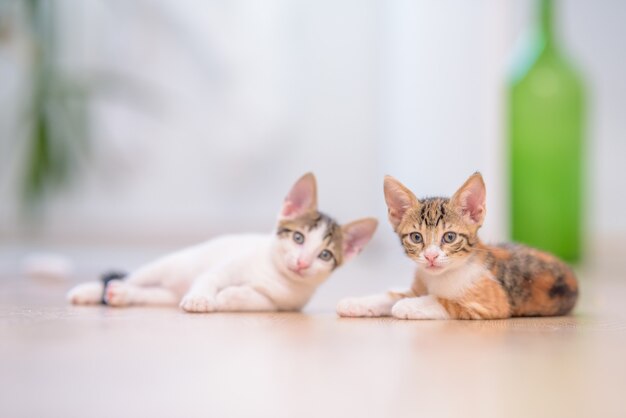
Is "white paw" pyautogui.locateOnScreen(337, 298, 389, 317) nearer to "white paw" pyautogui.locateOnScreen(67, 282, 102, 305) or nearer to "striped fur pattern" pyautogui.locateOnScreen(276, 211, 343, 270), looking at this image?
"striped fur pattern" pyautogui.locateOnScreen(276, 211, 343, 270)

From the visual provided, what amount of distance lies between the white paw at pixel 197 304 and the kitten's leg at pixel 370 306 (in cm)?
25

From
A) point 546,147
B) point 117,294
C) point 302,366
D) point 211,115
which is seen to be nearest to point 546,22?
point 546,147

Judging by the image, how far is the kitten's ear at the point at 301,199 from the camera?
1471mm

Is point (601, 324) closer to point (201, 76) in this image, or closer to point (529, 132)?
point (529, 132)

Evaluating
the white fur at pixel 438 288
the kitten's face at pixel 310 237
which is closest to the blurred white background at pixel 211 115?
the kitten's face at pixel 310 237

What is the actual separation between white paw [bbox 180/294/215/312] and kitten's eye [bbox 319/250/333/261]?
23 cm

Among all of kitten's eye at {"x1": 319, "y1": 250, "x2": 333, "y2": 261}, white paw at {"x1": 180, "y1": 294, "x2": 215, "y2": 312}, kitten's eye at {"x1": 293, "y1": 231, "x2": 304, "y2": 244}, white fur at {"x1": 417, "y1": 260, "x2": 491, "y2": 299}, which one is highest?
kitten's eye at {"x1": 293, "y1": 231, "x2": 304, "y2": 244}

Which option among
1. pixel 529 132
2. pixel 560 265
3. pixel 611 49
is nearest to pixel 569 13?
pixel 611 49

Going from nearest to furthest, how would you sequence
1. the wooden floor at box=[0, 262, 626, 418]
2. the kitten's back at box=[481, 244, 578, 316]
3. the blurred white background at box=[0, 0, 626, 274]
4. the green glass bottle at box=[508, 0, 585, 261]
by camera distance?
the wooden floor at box=[0, 262, 626, 418] → the kitten's back at box=[481, 244, 578, 316] → the green glass bottle at box=[508, 0, 585, 261] → the blurred white background at box=[0, 0, 626, 274]

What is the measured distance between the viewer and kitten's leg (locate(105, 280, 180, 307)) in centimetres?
157

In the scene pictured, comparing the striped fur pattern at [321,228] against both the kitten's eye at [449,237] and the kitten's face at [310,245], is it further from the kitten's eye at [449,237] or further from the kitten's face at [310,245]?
the kitten's eye at [449,237]

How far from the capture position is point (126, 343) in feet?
3.57

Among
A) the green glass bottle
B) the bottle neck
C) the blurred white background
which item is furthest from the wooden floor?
the blurred white background

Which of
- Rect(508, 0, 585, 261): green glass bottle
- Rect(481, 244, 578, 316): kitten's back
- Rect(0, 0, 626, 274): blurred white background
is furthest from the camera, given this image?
Rect(0, 0, 626, 274): blurred white background
